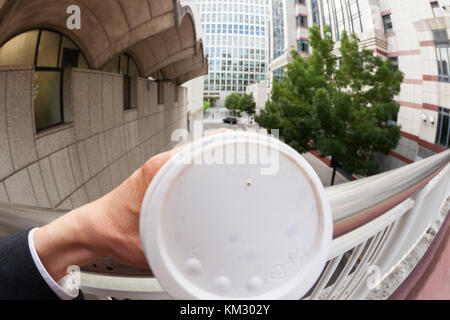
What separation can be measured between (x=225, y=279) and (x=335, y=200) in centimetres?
23

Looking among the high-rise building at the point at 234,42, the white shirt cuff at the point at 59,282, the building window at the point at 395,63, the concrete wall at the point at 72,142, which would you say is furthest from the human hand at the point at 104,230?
the high-rise building at the point at 234,42

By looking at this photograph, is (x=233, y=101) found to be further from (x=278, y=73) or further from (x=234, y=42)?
(x=278, y=73)

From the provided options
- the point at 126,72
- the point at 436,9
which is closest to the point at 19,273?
the point at 126,72

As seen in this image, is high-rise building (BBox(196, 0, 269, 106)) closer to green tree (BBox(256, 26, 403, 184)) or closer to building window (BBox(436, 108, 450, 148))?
green tree (BBox(256, 26, 403, 184))

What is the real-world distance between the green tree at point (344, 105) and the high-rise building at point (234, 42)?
4615mm

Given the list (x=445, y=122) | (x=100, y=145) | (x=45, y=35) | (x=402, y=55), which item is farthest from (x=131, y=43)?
(x=445, y=122)

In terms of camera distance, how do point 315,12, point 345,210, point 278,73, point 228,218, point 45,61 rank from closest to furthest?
1. point 228,218
2. point 345,210
3. point 45,61
4. point 315,12
5. point 278,73

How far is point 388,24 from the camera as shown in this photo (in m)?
3.35

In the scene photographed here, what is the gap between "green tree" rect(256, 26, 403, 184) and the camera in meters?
3.64

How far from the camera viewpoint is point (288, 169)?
19 cm

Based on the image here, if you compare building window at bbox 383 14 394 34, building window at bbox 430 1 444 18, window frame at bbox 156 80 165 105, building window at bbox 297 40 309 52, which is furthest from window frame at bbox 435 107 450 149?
window frame at bbox 156 80 165 105

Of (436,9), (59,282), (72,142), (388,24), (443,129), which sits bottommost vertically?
(59,282)

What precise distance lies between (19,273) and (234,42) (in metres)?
10.7
